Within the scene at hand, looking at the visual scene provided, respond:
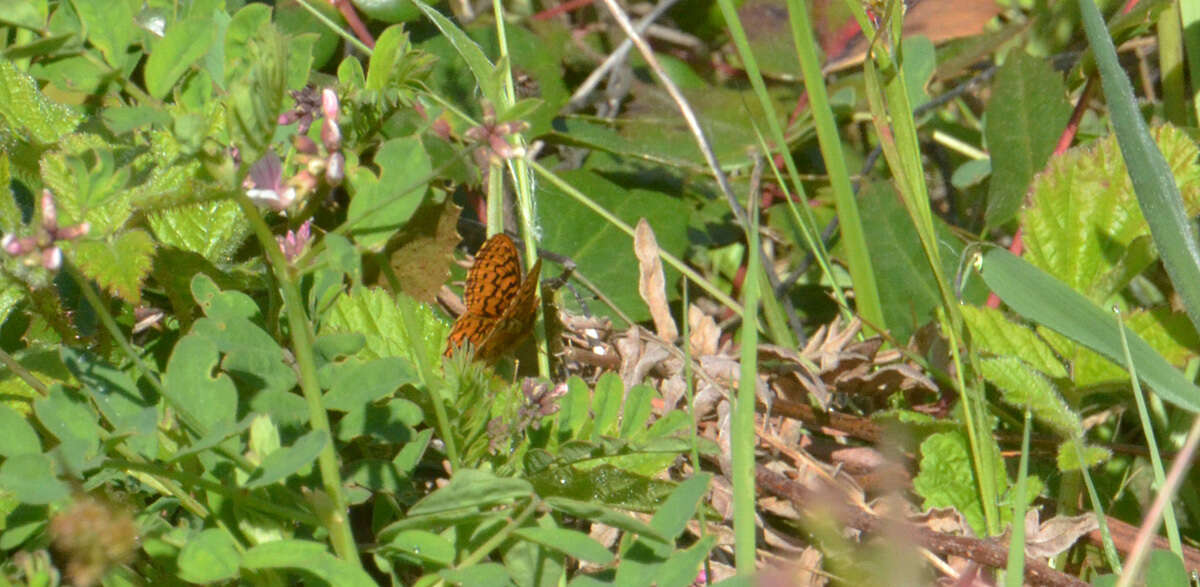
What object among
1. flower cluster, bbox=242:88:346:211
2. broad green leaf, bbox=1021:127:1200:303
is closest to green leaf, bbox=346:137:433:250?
flower cluster, bbox=242:88:346:211

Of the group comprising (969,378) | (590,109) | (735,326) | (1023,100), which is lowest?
(735,326)

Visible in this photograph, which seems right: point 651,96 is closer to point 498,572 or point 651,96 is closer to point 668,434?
point 668,434

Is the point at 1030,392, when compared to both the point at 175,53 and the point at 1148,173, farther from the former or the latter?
the point at 175,53

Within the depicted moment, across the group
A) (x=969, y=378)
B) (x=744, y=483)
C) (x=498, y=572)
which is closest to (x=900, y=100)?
(x=969, y=378)

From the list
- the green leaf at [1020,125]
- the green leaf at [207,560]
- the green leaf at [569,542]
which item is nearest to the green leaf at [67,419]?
the green leaf at [207,560]

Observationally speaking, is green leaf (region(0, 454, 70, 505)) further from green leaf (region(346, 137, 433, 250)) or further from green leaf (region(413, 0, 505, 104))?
green leaf (region(413, 0, 505, 104))

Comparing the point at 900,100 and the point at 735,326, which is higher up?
the point at 900,100

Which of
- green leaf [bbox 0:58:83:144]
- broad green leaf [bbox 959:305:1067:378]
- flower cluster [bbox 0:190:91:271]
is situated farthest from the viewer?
broad green leaf [bbox 959:305:1067:378]
